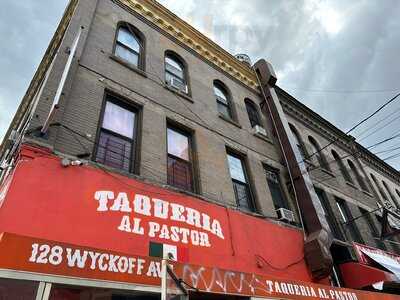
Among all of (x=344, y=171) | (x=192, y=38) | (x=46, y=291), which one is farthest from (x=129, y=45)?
(x=344, y=171)

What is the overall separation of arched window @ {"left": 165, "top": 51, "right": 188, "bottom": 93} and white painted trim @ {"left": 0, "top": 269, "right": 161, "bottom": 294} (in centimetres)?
626

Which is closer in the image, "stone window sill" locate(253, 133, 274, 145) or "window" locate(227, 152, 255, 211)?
"window" locate(227, 152, 255, 211)

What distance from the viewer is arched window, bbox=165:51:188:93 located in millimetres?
9344

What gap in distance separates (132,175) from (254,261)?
3355mm

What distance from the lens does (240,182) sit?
8977 mm

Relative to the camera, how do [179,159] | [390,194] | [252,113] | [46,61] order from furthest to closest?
[390,194], [252,113], [46,61], [179,159]

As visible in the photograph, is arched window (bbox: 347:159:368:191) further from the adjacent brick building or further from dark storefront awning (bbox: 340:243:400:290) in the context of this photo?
Answer: dark storefront awning (bbox: 340:243:400:290)

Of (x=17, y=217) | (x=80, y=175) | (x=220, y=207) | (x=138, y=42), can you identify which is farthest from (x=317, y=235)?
(x=138, y=42)

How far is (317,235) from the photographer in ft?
27.7

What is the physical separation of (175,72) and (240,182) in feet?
14.0

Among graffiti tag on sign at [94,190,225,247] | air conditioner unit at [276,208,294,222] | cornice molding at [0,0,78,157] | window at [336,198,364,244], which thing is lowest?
graffiti tag on sign at [94,190,225,247]

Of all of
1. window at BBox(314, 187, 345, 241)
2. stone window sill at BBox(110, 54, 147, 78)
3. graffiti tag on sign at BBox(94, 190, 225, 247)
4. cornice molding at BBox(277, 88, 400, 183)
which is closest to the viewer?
graffiti tag on sign at BBox(94, 190, 225, 247)

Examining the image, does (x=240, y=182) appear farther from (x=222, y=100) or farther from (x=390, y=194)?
(x=390, y=194)

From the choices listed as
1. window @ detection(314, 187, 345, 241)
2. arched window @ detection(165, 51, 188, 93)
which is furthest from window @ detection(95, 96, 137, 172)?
window @ detection(314, 187, 345, 241)
